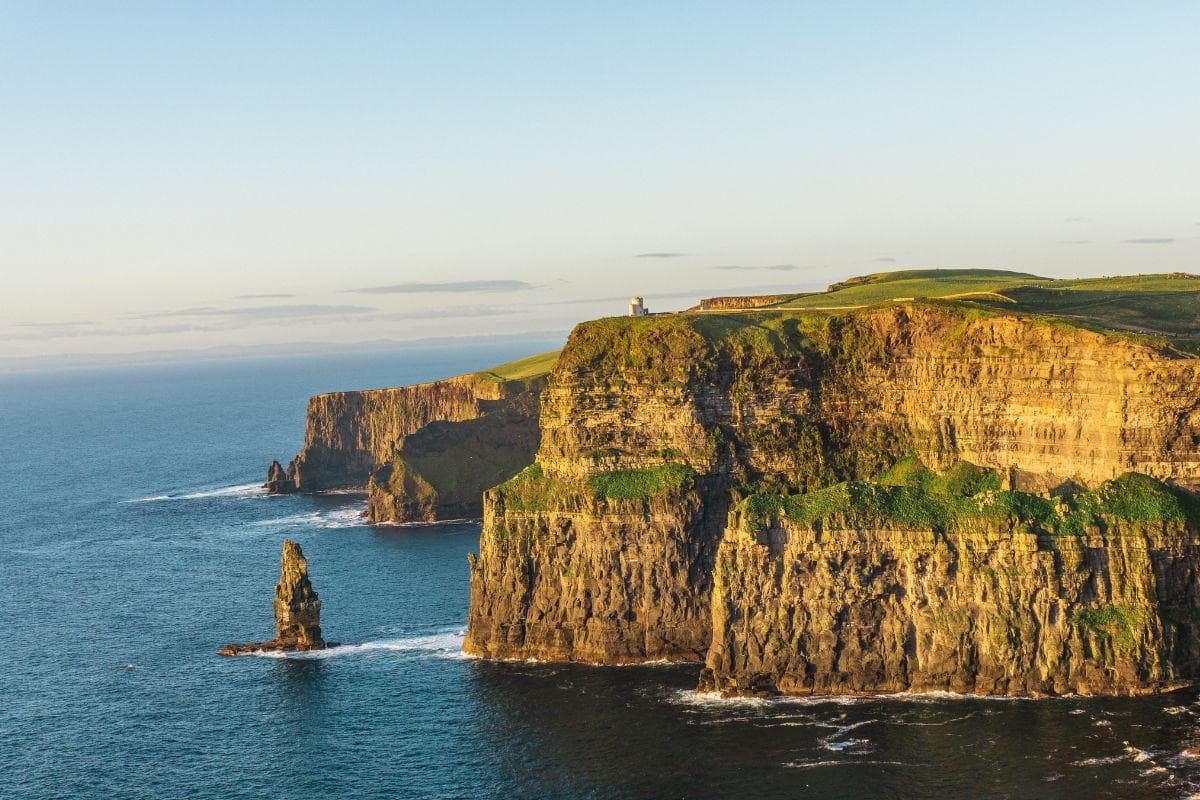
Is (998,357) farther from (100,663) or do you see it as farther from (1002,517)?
(100,663)

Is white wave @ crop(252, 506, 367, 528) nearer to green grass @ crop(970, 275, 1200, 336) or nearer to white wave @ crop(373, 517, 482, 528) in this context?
Result: white wave @ crop(373, 517, 482, 528)

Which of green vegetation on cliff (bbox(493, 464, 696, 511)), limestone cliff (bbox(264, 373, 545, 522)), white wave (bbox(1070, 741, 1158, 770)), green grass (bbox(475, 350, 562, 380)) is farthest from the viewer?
green grass (bbox(475, 350, 562, 380))

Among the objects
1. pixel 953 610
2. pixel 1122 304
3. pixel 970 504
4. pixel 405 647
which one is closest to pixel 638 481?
pixel 405 647

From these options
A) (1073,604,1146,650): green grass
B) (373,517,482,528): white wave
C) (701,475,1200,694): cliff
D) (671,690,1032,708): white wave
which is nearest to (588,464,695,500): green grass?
(701,475,1200,694): cliff

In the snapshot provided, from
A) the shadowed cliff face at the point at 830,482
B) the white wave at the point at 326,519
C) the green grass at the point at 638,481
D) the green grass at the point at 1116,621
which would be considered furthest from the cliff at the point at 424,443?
the green grass at the point at 1116,621

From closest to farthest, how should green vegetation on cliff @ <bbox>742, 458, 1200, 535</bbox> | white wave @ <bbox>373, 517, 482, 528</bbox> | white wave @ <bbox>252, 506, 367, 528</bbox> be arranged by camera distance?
green vegetation on cliff @ <bbox>742, 458, 1200, 535</bbox>, white wave @ <bbox>373, 517, 482, 528</bbox>, white wave @ <bbox>252, 506, 367, 528</bbox>

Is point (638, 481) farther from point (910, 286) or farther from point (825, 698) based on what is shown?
point (910, 286)

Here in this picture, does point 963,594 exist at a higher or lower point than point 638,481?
lower
